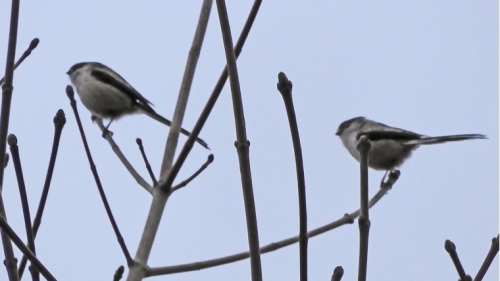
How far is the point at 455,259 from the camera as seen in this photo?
2.24 m

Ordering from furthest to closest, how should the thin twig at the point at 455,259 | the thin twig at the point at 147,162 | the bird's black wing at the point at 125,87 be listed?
the bird's black wing at the point at 125,87 < the thin twig at the point at 147,162 < the thin twig at the point at 455,259

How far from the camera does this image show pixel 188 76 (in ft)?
10.1

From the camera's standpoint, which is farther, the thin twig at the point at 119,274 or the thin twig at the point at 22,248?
the thin twig at the point at 119,274

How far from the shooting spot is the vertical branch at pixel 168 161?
103 inches

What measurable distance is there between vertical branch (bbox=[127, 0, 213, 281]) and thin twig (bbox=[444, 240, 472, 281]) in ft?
3.11

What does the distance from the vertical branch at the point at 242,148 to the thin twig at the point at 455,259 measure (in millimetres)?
639

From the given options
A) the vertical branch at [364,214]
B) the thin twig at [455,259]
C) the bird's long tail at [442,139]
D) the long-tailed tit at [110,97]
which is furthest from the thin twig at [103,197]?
the long-tailed tit at [110,97]

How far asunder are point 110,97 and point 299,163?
20.9ft

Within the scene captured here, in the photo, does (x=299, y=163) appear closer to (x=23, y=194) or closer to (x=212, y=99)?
(x=212, y=99)

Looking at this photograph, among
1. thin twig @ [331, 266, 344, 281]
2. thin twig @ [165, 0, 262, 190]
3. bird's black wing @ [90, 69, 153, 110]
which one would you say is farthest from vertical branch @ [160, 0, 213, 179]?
bird's black wing @ [90, 69, 153, 110]

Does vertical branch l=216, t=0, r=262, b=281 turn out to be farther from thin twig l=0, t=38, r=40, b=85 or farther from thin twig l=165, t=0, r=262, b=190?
thin twig l=0, t=38, r=40, b=85

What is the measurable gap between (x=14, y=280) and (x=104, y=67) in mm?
6911

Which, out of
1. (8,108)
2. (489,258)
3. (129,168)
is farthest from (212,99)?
(489,258)

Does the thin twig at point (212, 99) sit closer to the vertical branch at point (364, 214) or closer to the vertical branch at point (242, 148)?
the vertical branch at point (242, 148)
